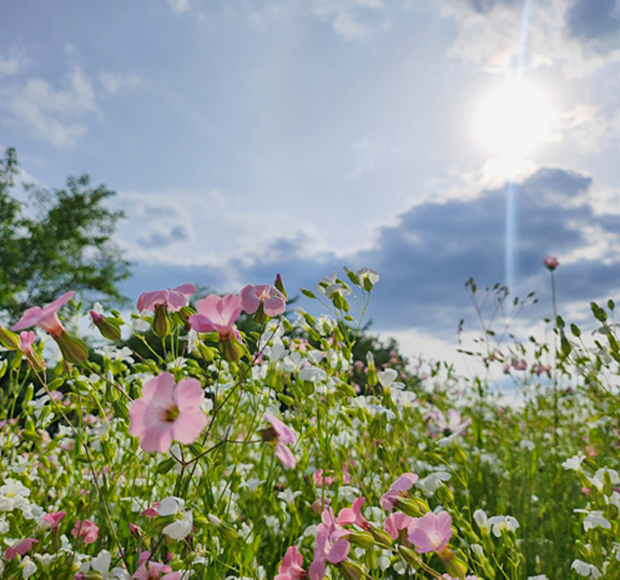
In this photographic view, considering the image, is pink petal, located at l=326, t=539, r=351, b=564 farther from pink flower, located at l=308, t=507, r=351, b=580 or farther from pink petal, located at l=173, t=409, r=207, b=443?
pink petal, located at l=173, t=409, r=207, b=443

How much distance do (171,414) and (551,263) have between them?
3.85 metres

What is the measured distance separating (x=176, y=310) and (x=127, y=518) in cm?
73

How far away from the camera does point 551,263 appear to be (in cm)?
402

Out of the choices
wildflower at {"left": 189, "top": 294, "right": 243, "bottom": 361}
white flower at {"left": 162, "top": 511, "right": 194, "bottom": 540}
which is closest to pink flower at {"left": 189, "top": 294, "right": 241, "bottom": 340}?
wildflower at {"left": 189, "top": 294, "right": 243, "bottom": 361}

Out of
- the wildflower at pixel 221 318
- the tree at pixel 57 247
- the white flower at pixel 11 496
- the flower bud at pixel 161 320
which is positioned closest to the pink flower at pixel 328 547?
the wildflower at pixel 221 318

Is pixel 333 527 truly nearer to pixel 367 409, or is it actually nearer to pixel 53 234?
pixel 367 409

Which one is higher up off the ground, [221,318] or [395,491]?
[221,318]

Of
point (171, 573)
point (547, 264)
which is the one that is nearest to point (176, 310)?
point (171, 573)

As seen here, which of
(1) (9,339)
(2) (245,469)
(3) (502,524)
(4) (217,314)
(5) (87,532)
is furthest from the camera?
(2) (245,469)

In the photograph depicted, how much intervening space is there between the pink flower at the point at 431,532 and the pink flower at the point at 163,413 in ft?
1.38

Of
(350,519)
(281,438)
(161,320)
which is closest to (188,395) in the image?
(281,438)

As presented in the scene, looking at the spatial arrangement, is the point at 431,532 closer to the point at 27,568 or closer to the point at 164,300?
the point at 164,300

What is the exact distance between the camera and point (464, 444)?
3.85 metres

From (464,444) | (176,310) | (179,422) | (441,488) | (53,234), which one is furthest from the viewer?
(53,234)
